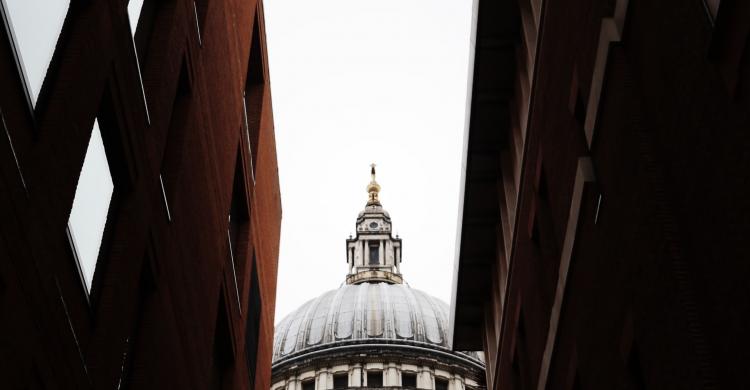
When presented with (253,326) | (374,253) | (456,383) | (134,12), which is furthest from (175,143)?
(374,253)

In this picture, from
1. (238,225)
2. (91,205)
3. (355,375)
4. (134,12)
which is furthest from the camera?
(355,375)

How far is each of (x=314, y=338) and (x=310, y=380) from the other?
18.1ft

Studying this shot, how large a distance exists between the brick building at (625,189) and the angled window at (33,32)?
701 centimetres

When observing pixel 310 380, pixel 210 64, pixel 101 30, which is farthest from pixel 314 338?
pixel 101 30

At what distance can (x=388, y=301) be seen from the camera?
111062 mm

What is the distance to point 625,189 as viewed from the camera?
49.9 ft

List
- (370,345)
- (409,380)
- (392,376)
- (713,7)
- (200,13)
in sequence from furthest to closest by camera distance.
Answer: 1. (370,345)
2. (409,380)
3. (392,376)
4. (200,13)
5. (713,7)

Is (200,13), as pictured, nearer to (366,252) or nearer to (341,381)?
(341,381)

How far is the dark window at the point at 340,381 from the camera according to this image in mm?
96625

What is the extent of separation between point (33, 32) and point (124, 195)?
4127mm

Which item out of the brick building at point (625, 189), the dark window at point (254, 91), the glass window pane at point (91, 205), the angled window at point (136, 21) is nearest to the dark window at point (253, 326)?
the dark window at point (254, 91)

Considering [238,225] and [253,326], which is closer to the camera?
[238,225]

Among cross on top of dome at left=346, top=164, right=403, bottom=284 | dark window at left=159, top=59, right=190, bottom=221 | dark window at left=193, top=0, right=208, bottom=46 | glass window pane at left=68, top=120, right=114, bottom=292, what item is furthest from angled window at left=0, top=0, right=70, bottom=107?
cross on top of dome at left=346, top=164, right=403, bottom=284

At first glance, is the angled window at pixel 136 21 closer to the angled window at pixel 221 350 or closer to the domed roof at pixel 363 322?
the angled window at pixel 221 350
